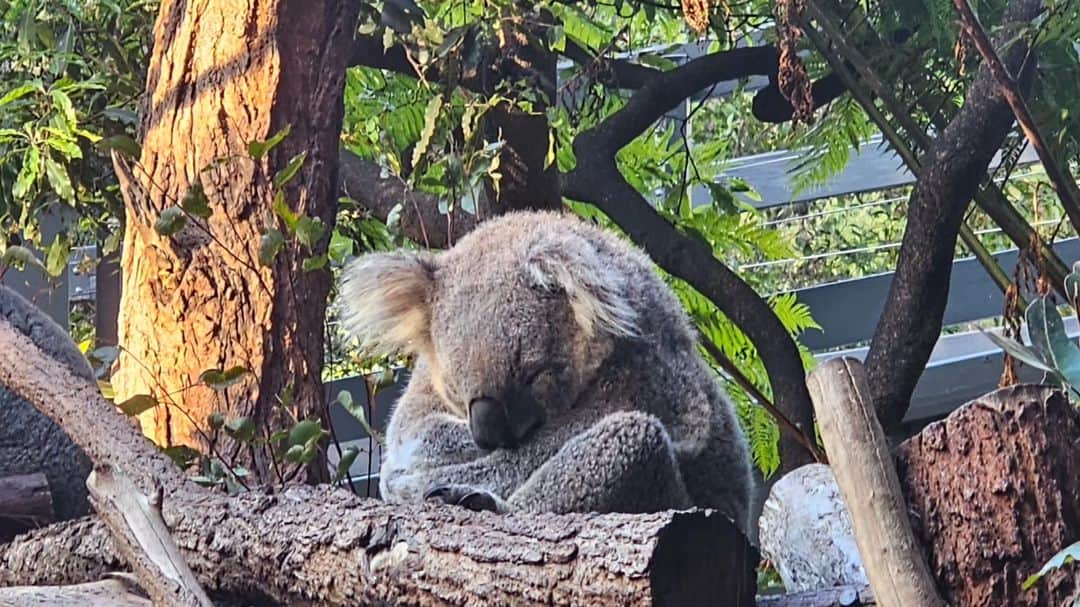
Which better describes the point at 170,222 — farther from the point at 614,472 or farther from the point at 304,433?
the point at 614,472

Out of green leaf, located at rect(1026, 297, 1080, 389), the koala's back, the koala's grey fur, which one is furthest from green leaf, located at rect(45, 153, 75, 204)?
green leaf, located at rect(1026, 297, 1080, 389)

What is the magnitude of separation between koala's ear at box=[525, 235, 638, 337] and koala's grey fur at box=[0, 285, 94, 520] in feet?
3.95

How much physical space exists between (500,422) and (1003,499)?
1.29 m

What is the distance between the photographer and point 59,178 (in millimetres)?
3422

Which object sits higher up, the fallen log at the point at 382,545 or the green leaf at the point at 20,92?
the green leaf at the point at 20,92

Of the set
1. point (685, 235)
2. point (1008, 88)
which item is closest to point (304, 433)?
point (1008, 88)

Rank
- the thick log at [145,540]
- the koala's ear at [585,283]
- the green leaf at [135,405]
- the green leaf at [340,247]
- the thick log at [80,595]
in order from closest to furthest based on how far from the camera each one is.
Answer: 1. the thick log at [145,540]
2. the thick log at [80,595]
3. the green leaf at [135,405]
4. the koala's ear at [585,283]
5. the green leaf at [340,247]

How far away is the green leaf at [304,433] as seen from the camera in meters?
2.50

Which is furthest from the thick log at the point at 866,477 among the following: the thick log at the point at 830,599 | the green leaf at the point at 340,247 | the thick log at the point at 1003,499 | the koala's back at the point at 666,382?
the green leaf at the point at 340,247

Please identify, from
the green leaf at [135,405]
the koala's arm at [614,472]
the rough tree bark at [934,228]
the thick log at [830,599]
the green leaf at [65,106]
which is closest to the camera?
the thick log at [830,599]

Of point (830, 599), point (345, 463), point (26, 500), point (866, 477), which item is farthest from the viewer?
point (26, 500)

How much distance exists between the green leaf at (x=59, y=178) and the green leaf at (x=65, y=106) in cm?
11

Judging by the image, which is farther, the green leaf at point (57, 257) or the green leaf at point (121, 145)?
the green leaf at point (57, 257)

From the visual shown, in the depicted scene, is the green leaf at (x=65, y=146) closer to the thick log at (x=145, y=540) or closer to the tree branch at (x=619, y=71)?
the thick log at (x=145, y=540)
